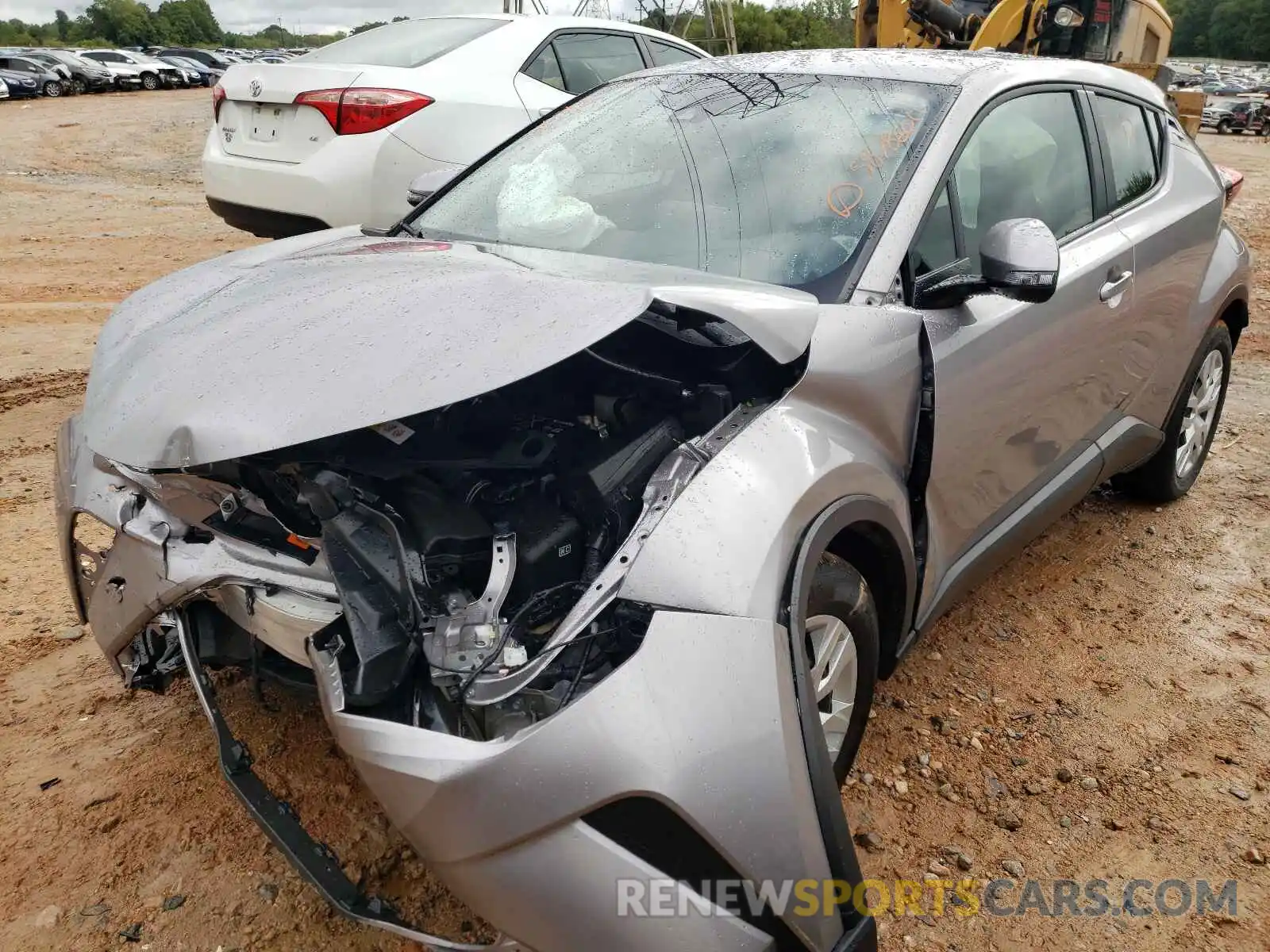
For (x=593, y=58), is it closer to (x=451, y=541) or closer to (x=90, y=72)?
(x=451, y=541)

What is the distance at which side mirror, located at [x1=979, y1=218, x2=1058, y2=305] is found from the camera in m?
2.18

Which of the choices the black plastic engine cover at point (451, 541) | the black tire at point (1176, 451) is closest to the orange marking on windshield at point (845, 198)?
the black plastic engine cover at point (451, 541)

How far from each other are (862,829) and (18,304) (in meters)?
6.81

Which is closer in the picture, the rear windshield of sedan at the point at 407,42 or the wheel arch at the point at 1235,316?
the wheel arch at the point at 1235,316

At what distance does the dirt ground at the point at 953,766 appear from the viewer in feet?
6.68

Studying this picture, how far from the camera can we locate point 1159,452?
374cm

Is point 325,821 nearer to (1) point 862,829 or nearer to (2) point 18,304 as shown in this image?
(1) point 862,829

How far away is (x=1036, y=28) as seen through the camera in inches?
346

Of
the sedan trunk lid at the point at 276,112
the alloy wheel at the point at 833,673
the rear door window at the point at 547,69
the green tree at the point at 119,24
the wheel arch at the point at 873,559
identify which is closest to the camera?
the wheel arch at the point at 873,559

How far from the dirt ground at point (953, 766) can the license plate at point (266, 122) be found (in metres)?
2.07

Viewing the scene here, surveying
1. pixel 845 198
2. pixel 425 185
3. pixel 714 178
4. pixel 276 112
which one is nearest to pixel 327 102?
pixel 276 112

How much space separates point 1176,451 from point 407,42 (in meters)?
4.36

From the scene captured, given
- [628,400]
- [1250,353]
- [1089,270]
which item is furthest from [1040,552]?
[1250,353]

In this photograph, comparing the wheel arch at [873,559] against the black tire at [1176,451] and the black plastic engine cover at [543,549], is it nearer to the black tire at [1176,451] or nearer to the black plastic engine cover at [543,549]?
the black plastic engine cover at [543,549]
